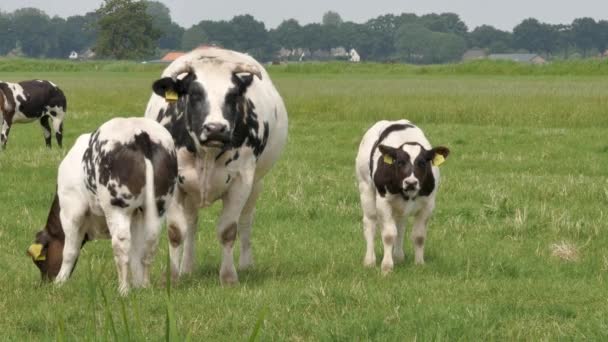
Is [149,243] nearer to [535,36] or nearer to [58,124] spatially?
[58,124]

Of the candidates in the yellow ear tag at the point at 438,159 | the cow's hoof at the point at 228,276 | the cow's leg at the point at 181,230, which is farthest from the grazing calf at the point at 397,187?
the cow's leg at the point at 181,230

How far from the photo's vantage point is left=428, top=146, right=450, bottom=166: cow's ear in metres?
9.09

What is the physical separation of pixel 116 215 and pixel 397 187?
2.77 m

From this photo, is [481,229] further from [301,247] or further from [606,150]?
[606,150]

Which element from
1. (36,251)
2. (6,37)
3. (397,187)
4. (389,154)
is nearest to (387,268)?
(397,187)

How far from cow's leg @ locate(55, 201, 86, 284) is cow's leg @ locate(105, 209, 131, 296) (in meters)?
0.54

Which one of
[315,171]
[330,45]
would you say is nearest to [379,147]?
[315,171]

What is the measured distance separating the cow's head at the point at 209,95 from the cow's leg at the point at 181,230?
1.95 ft

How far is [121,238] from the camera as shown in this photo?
7.41 m

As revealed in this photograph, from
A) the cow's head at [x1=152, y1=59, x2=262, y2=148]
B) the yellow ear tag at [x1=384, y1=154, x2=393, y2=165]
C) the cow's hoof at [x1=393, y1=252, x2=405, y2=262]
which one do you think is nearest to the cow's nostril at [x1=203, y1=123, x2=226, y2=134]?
the cow's head at [x1=152, y1=59, x2=262, y2=148]

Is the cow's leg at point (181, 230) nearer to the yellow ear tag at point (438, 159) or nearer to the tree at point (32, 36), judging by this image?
the yellow ear tag at point (438, 159)

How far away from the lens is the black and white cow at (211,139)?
8109 millimetres

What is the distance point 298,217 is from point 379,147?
285 cm

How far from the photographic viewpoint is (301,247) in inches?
387
